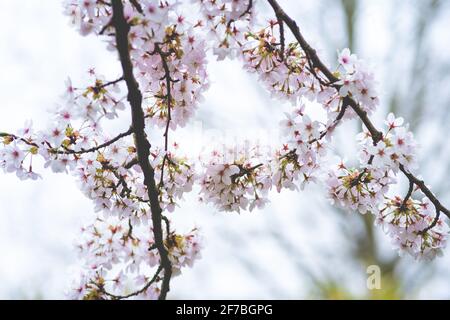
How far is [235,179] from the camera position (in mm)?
2082

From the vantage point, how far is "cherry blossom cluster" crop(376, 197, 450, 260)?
207cm

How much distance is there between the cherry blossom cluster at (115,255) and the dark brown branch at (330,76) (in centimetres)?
88

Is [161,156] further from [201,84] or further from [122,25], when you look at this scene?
[122,25]

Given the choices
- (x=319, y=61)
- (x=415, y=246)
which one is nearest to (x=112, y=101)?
(x=319, y=61)

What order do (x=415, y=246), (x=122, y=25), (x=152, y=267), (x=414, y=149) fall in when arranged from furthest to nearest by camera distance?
(x=152, y=267) → (x=415, y=246) → (x=414, y=149) → (x=122, y=25)

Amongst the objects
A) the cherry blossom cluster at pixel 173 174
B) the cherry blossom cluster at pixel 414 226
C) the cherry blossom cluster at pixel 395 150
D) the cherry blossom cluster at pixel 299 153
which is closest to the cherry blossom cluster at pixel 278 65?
the cherry blossom cluster at pixel 299 153

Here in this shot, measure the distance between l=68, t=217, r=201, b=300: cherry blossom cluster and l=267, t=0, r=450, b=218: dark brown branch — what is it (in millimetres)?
885

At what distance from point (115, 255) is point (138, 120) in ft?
3.17

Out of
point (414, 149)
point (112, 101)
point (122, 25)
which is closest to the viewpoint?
point (122, 25)

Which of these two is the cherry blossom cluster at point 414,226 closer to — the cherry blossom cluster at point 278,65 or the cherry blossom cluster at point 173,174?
the cherry blossom cluster at point 278,65

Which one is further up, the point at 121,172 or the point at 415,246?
the point at 121,172

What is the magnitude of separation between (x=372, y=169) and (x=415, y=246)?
0.42 meters

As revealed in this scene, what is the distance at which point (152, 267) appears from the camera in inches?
99.3

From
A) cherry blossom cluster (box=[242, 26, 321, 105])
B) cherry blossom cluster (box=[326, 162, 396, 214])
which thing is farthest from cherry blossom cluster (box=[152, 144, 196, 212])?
cherry blossom cluster (box=[326, 162, 396, 214])
